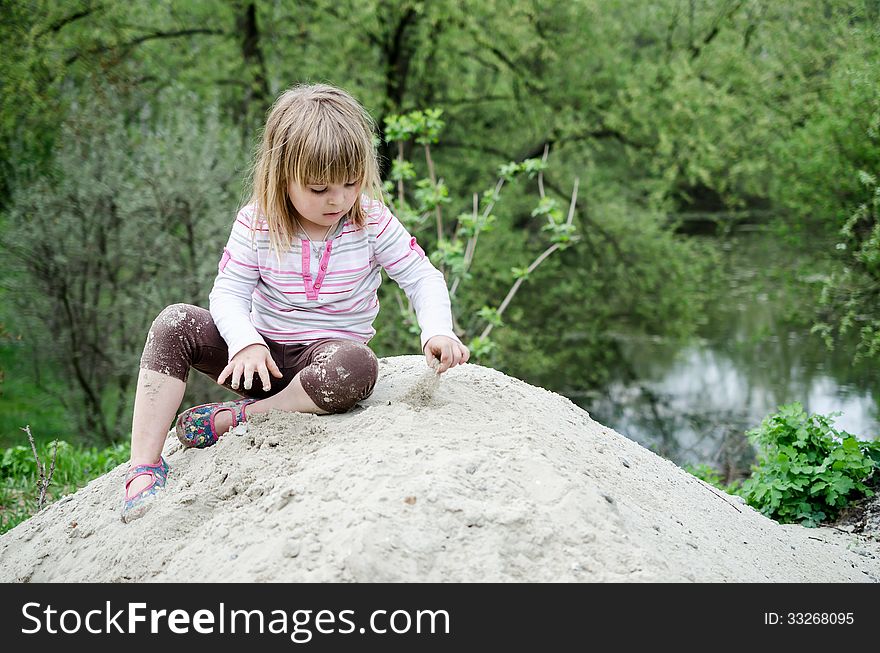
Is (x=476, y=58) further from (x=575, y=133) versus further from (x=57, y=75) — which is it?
(x=57, y=75)

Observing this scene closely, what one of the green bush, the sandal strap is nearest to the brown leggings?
the sandal strap

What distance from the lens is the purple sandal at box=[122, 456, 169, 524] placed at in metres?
2.72

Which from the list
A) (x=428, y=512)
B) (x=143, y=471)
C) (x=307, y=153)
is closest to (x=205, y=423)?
(x=143, y=471)

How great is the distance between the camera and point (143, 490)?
2807 millimetres

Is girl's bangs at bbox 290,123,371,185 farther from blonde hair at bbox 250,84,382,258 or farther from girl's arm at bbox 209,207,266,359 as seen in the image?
girl's arm at bbox 209,207,266,359

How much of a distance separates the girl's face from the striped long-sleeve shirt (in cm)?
14

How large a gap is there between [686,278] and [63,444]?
26.2 ft

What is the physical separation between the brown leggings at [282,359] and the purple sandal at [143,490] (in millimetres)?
313

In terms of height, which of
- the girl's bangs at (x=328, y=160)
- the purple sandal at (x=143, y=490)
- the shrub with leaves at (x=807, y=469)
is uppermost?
the girl's bangs at (x=328, y=160)

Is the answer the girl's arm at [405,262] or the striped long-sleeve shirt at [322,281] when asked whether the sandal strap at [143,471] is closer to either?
the striped long-sleeve shirt at [322,281]

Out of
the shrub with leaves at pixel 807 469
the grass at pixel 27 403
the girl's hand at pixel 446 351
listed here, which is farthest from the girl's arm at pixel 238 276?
the grass at pixel 27 403

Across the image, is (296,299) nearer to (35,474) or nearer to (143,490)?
(143,490)

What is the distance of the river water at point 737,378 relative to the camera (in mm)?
8336

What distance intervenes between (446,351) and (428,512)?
0.73 meters
